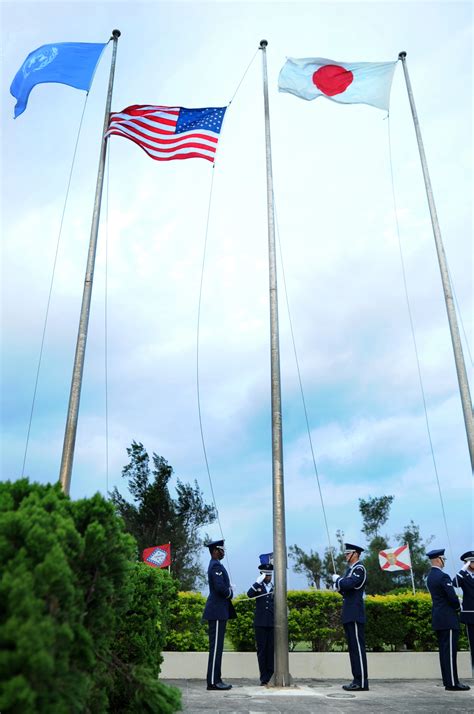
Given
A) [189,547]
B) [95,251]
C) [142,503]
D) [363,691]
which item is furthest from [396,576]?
[95,251]

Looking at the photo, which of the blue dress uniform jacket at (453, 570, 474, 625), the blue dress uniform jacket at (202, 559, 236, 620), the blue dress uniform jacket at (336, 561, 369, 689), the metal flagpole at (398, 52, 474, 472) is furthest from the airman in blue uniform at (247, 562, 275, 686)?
the metal flagpole at (398, 52, 474, 472)

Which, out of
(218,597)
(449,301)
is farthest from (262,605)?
(449,301)

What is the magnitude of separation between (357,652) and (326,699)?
4.47ft

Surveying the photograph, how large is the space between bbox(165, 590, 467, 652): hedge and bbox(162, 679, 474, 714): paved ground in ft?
3.93

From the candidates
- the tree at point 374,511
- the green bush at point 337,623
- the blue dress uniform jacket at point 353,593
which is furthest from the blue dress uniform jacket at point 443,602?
the tree at point 374,511

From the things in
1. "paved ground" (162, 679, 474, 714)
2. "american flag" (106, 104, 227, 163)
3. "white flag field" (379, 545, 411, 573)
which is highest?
"american flag" (106, 104, 227, 163)

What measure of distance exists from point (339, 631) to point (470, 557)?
2719 mm

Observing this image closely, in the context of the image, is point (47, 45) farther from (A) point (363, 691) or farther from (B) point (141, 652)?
(A) point (363, 691)

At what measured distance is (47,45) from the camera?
11.8 meters

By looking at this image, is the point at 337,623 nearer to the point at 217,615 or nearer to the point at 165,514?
the point at 217,615

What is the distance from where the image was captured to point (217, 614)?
878 cm

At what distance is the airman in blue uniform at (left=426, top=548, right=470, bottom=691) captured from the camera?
28.0 ft

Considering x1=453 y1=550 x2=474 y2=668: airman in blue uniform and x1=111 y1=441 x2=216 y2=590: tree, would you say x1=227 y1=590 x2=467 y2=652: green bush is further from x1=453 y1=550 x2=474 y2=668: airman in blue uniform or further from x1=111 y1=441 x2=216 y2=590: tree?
x1=111 y1=441 x2=216 y2=590: tree

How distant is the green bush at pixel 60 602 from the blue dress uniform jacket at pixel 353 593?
550 cm
